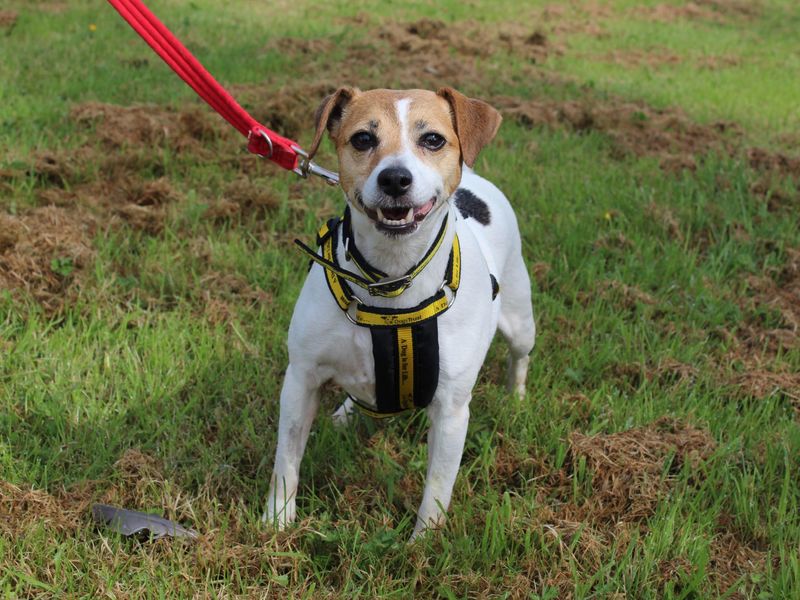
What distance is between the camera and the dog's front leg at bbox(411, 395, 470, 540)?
3031 mm

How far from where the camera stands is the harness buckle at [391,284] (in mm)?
2767

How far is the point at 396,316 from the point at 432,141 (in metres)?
0.68

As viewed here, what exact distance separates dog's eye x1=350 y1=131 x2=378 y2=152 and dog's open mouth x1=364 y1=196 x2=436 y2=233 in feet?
0.95

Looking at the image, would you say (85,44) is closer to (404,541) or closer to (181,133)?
(181,133)

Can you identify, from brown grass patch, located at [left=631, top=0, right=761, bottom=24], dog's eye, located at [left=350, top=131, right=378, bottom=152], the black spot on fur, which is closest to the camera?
dog's eye, located at [left=350, top=131, right=378, bottom=152]

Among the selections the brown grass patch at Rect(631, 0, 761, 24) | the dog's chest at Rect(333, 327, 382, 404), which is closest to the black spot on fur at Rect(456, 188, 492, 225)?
the dog's chest at Rect(333, 327, 382, 404)

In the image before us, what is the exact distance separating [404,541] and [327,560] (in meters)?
0.33

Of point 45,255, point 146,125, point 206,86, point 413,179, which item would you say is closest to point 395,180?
point 413,179

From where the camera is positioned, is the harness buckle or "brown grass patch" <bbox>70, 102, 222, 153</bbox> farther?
"brown grass patch" <bbox>70, 102, 222, 153</bbox>

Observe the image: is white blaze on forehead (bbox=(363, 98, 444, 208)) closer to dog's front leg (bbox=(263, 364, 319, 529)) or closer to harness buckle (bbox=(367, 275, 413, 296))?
harness buckle (bbox=(367, 275, 413, 296))

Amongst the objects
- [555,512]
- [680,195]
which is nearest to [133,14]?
[555,512]

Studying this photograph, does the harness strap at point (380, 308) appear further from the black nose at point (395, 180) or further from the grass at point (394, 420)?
the grass at point (394, 420)

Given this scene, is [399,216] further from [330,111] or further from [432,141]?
[330,111]

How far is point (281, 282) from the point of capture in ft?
15.4
